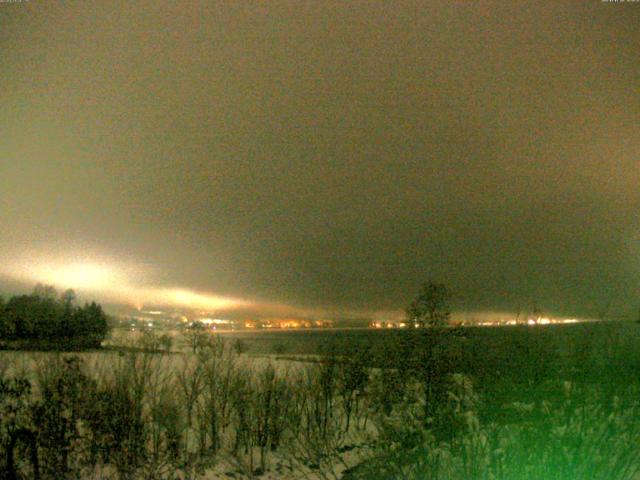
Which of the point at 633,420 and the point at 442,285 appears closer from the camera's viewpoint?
the point at 633,420

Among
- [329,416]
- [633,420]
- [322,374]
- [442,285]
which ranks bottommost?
[329,416]

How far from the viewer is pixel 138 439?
11688 mm

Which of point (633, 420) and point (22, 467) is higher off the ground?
point (633, 420)

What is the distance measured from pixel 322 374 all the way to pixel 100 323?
23.4m

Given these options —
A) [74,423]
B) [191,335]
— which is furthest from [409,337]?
[191,335]

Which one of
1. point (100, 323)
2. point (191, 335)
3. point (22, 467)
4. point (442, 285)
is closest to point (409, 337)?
point (442, 285)

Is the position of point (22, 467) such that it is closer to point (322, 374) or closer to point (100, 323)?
point (322, 374)

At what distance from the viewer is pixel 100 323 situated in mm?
36219

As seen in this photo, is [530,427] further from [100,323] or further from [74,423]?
[100,323]

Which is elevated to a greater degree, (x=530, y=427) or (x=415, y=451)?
(x=530, y=427)

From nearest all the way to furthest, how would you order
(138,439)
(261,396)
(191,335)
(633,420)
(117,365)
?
(633,420), (138,439), (117,365), (261,396), (191,335)

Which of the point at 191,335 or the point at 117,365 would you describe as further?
the point at 191,335

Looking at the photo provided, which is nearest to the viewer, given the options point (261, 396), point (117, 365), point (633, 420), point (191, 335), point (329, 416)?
point (633, 420)

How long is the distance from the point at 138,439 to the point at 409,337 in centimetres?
720
